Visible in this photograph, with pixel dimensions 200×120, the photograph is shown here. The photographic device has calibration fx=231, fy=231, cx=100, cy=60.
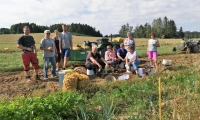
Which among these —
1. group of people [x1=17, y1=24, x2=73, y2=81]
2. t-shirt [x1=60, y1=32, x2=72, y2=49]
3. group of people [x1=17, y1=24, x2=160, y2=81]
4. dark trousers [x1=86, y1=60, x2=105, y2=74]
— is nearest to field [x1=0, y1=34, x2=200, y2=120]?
group of people [x1=17, y1=24, x2=73, y2=81]

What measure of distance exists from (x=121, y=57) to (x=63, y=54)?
2.16 meters

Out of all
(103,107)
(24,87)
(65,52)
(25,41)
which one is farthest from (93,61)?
(103,107)

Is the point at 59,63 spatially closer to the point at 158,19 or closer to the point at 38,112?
the point at 38,112

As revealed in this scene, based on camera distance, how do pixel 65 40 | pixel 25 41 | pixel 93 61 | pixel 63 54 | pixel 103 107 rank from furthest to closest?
pixel 63 54, pixel 65 40, pixel 93 61, pixel 25 41, pixel 103 107

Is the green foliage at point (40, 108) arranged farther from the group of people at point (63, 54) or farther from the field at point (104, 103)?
the group of people at point (63, 54)

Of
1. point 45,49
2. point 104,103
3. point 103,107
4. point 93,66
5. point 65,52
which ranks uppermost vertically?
point 45,49

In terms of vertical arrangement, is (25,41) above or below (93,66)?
above

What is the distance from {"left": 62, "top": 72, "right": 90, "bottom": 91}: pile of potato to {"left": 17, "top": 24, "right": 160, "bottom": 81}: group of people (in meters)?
1.70

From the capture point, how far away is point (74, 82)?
5.30 metres

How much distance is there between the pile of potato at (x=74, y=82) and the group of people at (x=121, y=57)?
66.7 inches

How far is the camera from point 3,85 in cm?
647

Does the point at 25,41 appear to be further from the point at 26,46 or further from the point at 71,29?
the point at 71,29

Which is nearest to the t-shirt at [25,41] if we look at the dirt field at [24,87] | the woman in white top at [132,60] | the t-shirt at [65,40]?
the dirt field at [24,87]

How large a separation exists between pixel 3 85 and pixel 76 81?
96.5 inches
